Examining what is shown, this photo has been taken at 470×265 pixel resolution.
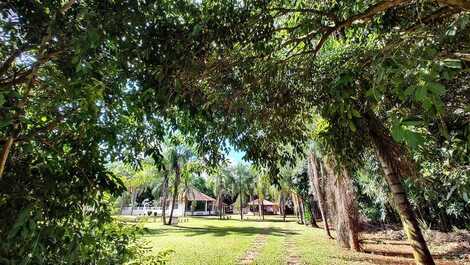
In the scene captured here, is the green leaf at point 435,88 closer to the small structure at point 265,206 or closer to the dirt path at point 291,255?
the dirt path at point 291,255

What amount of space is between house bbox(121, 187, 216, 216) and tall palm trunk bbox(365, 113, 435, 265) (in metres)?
37.1

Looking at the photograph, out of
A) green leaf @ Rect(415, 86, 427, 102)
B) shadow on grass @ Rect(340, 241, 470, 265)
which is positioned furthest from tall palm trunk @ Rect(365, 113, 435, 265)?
shadow on grass @ Rect(340, 241, 470, 265)

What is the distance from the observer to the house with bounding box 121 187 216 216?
46050mm

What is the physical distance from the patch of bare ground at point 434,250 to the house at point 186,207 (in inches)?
1211

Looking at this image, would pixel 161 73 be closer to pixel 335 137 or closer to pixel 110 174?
pixel 110 174

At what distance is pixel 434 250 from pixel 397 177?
931cm

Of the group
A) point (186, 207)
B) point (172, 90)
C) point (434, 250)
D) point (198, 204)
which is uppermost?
point (198, 204)

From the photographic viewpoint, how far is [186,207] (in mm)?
54781

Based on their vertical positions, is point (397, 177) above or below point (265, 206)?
below

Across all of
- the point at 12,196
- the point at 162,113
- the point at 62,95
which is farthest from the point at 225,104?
the point at 12,196

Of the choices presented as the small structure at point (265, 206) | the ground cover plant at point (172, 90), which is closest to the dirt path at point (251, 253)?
the ground cover plant at point (172, 90)

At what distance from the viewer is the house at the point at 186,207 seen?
151 ft

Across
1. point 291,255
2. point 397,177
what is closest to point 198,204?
point 291,255

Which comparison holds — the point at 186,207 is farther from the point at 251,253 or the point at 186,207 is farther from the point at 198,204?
the point at 251,253
